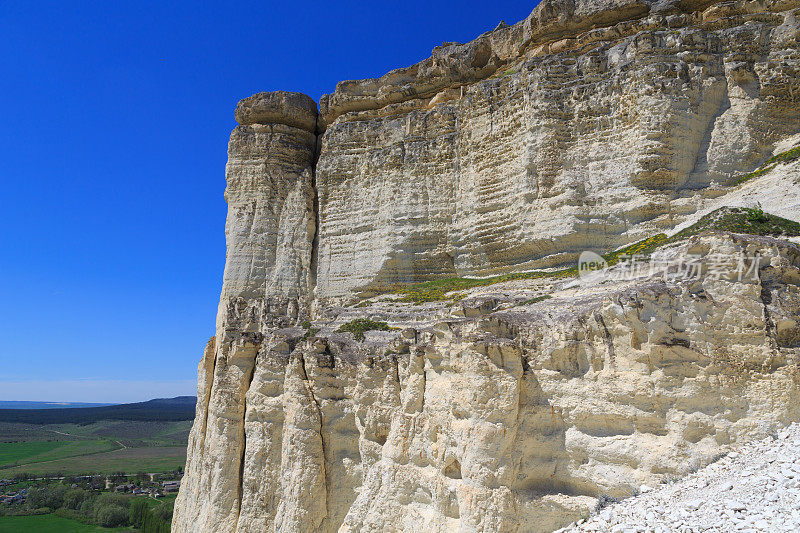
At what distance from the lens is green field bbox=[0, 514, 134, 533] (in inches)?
1679

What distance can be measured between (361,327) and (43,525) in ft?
145

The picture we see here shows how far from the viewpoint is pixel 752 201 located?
14047mm

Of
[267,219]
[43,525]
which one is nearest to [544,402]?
[267,219]

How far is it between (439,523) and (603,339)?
4757mm

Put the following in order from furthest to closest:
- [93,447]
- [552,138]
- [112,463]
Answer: [93,447] → [112,463] → [552,138]

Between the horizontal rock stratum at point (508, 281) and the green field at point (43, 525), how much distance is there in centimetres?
3030

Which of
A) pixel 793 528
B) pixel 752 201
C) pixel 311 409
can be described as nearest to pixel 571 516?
pixel 793 528

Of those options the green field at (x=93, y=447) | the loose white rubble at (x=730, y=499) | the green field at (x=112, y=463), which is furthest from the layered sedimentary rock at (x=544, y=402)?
the green field at (x=93, y=447)

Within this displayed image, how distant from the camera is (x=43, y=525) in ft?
144

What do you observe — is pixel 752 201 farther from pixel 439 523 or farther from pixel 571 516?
pixel 439 523

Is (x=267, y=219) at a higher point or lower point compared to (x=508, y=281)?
higher

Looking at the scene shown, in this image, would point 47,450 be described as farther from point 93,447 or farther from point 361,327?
point 361,327

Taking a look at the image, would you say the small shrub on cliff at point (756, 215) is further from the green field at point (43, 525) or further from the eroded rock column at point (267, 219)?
A: the green field at point (43, 525)

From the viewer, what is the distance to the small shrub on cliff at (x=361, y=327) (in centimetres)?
1575
